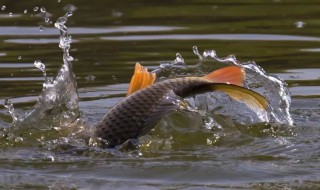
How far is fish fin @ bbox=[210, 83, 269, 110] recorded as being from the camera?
593cm

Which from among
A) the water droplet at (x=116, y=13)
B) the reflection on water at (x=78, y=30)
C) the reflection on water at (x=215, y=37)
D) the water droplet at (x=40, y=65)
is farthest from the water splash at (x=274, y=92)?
the water droplet at (x=116, y=13)

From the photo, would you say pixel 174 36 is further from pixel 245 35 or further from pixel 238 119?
pixel 238 119

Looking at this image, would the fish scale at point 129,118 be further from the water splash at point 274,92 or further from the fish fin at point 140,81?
the water splash at point 274,92

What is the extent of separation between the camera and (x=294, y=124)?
673 centimetres

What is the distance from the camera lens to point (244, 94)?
19.7ft

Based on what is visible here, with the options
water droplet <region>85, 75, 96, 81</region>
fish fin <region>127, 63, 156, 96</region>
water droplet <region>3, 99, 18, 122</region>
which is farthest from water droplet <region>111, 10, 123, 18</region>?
fish fin <region>127, 63, 156, 96</region>

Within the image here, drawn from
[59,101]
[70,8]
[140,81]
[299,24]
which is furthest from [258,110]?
[70,8]

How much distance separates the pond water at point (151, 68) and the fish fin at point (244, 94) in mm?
238

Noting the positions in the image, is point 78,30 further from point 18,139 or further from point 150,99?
point 150,99

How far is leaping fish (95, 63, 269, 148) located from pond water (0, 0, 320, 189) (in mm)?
112

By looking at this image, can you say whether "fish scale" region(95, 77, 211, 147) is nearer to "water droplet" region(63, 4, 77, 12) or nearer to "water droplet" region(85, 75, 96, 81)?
"water droplet" region(85, 75, 96, 81)

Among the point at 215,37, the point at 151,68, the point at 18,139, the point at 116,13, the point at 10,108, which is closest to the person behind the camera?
the point at 18,139

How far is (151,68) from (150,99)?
2832 millimetres

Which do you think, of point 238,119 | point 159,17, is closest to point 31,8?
point 159,17
